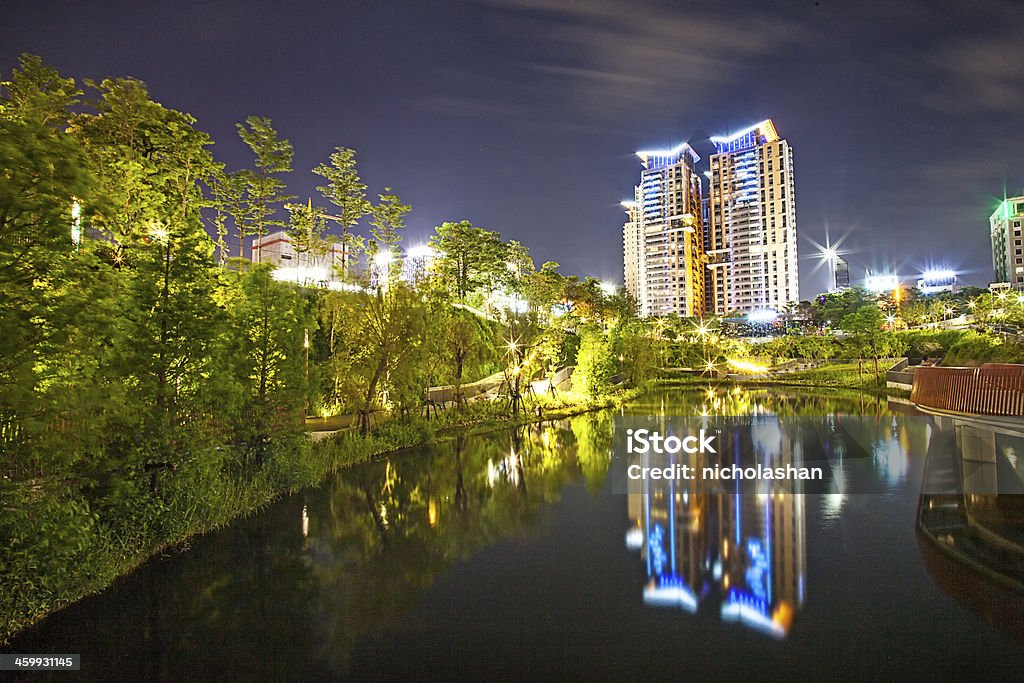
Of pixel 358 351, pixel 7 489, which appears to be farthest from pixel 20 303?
pixel 358 351

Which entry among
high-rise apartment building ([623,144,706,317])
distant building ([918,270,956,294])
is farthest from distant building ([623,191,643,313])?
distant building ([918,270,956,294])

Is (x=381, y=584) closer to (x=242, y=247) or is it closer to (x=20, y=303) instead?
(x=20, y=303)

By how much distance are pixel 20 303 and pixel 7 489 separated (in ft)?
7.01

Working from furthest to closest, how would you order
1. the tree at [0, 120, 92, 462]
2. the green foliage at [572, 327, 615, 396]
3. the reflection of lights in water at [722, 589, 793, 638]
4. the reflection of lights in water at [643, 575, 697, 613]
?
the green foliage at [572, 327, 615, 396]
the reflection of lights in water at [643, 575, 697, 613]
the reflection of lights in water at [722, 589, 793, 638]
the tree at [0, 120, 92, 462]

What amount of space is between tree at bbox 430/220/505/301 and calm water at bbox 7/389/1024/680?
3549 centimetres

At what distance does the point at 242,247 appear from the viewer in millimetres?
37062

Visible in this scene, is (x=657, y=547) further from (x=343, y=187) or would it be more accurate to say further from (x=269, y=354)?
(x=343, y=187)

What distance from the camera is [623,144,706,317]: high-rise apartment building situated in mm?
145750

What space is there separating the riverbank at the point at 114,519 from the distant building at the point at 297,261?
23.3 m

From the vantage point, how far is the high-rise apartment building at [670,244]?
478 ft

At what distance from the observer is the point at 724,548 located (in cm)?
983

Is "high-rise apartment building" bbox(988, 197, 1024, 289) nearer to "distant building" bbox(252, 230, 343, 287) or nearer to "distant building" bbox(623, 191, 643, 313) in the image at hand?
"distant building" bbox(623, 191, 643, 313)

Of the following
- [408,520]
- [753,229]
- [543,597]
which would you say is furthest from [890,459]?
[753,229]

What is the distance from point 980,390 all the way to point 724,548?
6.33m
